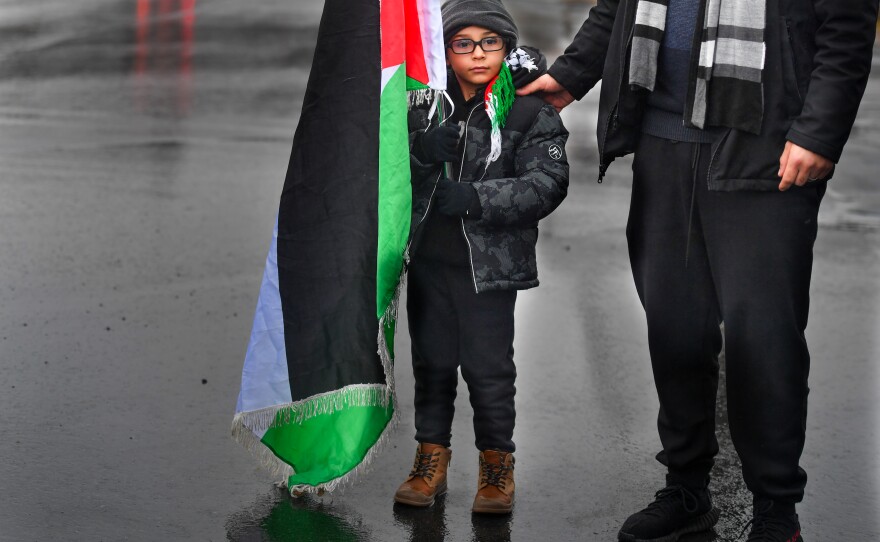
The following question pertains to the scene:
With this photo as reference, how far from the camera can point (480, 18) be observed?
171 inches

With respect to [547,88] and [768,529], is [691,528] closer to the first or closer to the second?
[768,529]

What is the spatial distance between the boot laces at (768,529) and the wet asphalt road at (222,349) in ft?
0.73

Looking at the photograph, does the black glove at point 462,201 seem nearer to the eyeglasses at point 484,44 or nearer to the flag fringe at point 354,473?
the eyeglasses at point 484,44

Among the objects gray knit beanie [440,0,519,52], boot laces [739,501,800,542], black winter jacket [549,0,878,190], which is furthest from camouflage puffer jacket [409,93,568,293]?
boot laces [739,501,800,542]

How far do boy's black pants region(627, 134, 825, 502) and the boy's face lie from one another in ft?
1.78

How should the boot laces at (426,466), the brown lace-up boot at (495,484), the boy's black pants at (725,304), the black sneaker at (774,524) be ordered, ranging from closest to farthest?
the boy's black pants at (725,304)
the black sneaker at (774,524)
the brown lace-up boot at (495,484)
the boot laces at (426,466)

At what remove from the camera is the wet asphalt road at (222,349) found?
4.37 metres

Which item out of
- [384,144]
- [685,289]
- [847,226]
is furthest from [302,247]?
[847,226]

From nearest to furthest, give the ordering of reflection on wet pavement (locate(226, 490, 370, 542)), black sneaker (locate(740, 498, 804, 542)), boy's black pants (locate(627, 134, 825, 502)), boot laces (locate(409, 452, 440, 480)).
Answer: boy's black pants (locate(627, 134, 825, 502)) → black sneaker (locate(740, 498, 804, 542)) → reflection on wet pavement (locate(226, 490, 370, 542)) → boot laces (locate(409, 452, 440, 480))

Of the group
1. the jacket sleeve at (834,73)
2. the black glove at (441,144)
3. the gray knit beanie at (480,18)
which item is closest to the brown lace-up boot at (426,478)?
the black glove at (441,144)

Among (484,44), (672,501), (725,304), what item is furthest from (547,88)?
(672,501)

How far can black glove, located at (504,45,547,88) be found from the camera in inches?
174

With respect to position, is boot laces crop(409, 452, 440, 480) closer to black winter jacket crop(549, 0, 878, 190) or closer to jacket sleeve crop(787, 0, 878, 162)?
black winter jacket crop(549, 0, 878, 190)

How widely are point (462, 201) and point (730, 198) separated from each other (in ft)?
2.63
